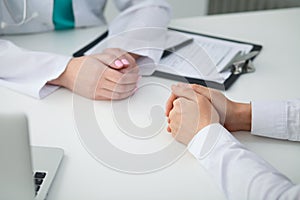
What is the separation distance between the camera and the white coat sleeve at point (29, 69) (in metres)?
1.13

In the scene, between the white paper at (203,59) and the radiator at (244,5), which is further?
the radiator at (244,5)

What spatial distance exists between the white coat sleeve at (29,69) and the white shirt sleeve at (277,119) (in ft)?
1.52

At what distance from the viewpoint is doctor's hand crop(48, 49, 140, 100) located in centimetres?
110

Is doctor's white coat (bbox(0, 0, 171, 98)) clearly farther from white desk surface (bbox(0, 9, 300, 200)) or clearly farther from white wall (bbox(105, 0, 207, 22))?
white wall (bbox(105, 0, 207, 22))

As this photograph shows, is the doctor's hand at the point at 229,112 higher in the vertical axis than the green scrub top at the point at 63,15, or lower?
lower

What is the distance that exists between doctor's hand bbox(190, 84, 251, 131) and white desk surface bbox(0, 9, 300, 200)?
0.02 m

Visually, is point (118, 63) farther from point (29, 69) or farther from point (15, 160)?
point (15, 160)

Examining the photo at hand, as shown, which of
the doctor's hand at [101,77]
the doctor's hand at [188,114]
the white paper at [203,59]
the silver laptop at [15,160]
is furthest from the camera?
the white paper at [203,59]

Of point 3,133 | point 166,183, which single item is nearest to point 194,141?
point 166,183

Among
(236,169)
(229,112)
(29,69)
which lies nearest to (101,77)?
(29,69)

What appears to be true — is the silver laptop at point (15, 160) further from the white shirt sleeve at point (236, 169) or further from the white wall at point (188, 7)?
the white wall at point (188, 7)

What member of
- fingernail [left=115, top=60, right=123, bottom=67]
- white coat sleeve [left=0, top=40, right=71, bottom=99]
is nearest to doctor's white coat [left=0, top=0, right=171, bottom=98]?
white coat sleeve [left=0, top=40, right=71, bottom=99]

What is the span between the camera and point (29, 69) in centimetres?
116

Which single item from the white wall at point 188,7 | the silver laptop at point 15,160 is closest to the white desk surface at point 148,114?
the silver laptop at point 15,160
